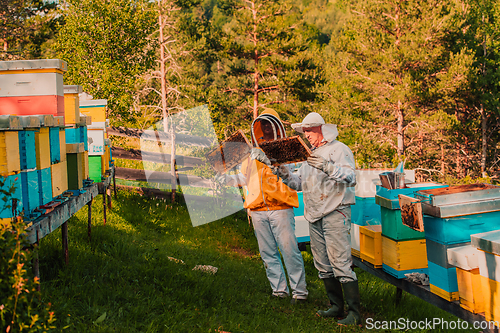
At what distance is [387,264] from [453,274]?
0.79 metres

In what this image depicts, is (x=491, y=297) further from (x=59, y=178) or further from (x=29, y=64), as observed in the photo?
(x=29, y=64)

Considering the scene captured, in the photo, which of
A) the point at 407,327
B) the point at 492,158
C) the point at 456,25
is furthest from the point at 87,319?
the point at 492,158

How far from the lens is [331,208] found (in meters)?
3.78

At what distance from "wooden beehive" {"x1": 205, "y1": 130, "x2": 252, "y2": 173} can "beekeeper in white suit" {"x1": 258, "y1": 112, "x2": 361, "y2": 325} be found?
→ 1.73 ft

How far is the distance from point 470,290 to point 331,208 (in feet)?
→ 4.55

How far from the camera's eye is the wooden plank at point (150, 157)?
1052 cm

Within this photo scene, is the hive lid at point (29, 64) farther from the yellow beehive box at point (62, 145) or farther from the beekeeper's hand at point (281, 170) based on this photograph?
the beekeeper's hand at point (281, 170)

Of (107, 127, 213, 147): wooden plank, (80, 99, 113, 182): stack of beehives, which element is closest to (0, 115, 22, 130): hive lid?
(80, 99, 113, 182): stack of beehives

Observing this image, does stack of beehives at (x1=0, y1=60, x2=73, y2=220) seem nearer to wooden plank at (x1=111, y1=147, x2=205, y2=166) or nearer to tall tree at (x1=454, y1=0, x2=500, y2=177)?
wooden plank at (x1=111, y1=147, x2=205, y2=166)

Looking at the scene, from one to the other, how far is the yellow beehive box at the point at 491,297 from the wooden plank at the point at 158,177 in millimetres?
8127

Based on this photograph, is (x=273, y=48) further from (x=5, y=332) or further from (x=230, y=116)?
(x=5, y=332)

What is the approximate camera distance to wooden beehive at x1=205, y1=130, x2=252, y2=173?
14.2ft

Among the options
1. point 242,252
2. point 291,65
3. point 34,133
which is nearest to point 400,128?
point 291,65

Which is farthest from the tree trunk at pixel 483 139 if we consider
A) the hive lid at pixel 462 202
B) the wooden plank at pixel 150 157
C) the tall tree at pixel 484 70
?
the hive lid at pixel 462 202
